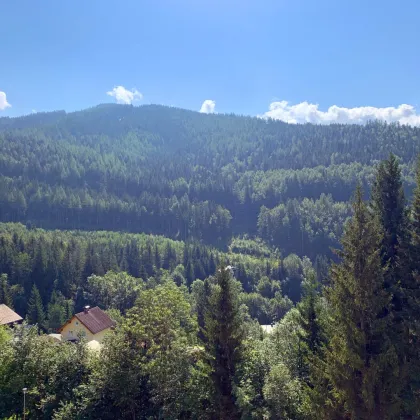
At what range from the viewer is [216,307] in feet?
70.3

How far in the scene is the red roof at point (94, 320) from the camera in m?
56.3

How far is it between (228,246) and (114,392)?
136312 mm

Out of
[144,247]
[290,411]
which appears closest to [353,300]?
[290,411]

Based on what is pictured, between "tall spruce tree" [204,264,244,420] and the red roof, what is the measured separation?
3924cm

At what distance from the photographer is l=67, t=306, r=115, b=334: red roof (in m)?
56.3

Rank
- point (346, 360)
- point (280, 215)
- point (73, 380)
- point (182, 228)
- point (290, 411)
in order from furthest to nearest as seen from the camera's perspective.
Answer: point (182, 228), point (280, 215), point (73, 380), point (290, 411), point (346, 360)

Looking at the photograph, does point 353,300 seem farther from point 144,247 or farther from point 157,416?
point 144,247

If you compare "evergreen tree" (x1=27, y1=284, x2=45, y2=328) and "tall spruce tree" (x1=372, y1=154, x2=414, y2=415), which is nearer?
"tall spruce tree" (x1=372, y1=154, x2=414, y2=415)

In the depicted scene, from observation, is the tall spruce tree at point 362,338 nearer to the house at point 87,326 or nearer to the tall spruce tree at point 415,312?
the tall spruce tree at point 415,312

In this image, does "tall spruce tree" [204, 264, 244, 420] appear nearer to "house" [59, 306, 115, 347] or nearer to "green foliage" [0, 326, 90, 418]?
"green foliage" [0, 326, 90, 418]

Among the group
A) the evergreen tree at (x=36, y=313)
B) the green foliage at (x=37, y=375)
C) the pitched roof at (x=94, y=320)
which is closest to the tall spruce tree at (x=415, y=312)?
the green foliage at (x=37, y=375)

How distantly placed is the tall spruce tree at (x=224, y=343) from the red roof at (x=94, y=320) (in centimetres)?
3924

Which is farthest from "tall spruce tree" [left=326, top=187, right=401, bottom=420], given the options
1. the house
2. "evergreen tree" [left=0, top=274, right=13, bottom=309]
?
"evergreen tree" [left=0, top=274, right=13, bottom=309]

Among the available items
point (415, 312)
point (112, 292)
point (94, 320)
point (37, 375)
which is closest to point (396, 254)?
point (415, 312)
